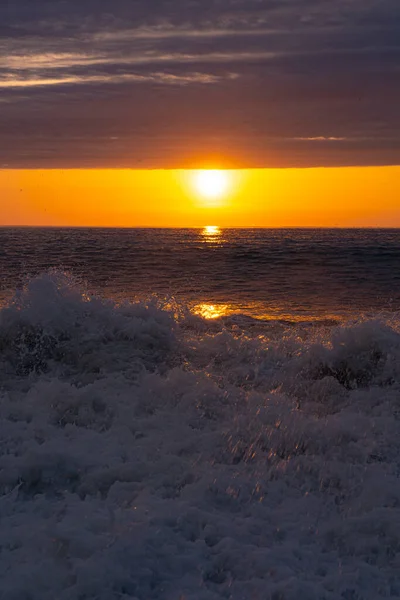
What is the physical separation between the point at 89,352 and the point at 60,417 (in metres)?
3.59

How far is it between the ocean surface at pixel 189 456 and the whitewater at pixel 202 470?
2 centimetres

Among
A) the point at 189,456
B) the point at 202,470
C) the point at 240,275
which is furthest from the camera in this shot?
the point at 240,275

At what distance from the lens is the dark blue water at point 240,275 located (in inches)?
795

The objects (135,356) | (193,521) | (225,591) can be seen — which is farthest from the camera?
(135,356)

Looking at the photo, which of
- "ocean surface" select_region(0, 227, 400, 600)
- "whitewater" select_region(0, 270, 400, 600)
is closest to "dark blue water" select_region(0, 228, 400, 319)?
"ocean surface" select_region(0, 227, 400, 600)

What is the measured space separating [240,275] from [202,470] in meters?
24.4

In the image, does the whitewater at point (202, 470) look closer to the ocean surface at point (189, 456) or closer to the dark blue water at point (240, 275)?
the ocean surface at point (189, 456)

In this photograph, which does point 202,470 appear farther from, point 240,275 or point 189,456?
point 240,275

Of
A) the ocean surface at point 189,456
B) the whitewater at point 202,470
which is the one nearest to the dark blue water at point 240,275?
the ocean surface at point 189,456

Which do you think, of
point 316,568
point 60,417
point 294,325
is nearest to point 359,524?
point 316,568

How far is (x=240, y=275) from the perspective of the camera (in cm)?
3011

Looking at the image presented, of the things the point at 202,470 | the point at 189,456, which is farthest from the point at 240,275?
the point at 202,470

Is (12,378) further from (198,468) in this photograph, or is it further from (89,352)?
(198,468)

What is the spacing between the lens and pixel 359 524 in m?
5.18
